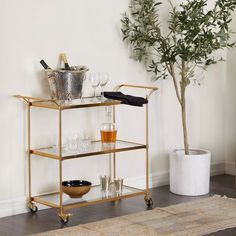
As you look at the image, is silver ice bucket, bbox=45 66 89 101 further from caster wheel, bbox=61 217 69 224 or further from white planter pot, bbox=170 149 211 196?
white planter pot, bbox=170 149 211 196

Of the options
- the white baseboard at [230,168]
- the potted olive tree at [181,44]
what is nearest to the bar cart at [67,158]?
the potted olive tree at [181,44]

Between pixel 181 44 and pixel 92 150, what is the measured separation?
1013 millimetres

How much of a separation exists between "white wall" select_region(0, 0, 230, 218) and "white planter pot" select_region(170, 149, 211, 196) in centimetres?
27

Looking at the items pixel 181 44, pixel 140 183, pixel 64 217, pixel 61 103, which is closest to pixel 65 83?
pixel 61 103

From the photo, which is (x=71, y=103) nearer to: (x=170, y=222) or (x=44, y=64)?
(x=44, y=64)

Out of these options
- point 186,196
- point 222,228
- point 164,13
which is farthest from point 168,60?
point 222,228

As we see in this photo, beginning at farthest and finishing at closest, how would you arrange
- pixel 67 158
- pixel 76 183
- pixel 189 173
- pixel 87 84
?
pixel 189 173 < pixel 87 84 < pixel 76 183 < pixel 67 158

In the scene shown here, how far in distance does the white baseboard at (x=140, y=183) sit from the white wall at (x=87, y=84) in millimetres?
24

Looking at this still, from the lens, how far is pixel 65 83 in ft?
13.7

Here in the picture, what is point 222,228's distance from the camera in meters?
3.95

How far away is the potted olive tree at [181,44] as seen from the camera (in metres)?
4.59

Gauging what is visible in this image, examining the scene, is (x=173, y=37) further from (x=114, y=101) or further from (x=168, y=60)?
(x=114, y=101)

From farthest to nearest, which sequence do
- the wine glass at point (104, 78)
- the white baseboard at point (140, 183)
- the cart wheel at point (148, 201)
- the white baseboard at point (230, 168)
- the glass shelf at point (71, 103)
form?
the white baseboard at point (230, 168)
the cart wheel at point (148, 201)
the wine glass at point (104, 78)
the white baseboard at point (140, 183)
the glass shelf at point (71, 103)

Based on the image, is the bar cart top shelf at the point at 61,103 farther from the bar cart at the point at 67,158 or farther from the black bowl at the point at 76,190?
the black bowl at the point at 76,190
